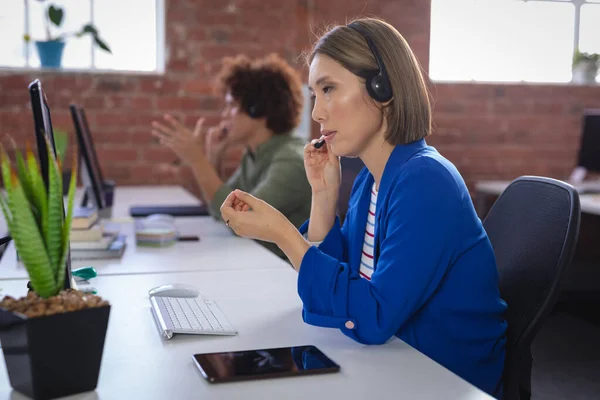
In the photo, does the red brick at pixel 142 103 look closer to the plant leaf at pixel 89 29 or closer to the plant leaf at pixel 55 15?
the plant leaf at pixel 89 29

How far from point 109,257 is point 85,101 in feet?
6.84

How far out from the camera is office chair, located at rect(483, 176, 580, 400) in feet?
4.14

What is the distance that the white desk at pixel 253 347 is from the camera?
926mm

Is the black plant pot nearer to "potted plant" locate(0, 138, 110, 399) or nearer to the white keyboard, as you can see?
"potted plant" locate(0, 138, 110, 399)

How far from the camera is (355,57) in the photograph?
4.33 ft

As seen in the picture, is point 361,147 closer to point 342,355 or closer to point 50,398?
point 342,355

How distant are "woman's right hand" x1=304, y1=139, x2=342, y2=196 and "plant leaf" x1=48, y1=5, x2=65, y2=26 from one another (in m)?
2.48

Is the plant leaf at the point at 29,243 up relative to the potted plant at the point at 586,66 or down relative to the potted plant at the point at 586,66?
down

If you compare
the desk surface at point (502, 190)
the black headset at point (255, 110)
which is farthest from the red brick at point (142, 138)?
the desk surface at point (502, 190)

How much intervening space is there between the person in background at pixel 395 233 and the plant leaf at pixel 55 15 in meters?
2.61

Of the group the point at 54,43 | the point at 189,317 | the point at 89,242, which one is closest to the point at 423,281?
the point at 189,317

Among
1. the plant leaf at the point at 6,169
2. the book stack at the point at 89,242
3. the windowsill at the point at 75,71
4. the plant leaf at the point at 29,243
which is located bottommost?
the book stack at the point at 89,242

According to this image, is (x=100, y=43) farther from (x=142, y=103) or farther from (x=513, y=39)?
(x=513, y=39)

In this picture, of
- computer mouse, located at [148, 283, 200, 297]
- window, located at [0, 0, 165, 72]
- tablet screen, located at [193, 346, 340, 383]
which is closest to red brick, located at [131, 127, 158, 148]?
window, located at [0, 0, 165, 72]
